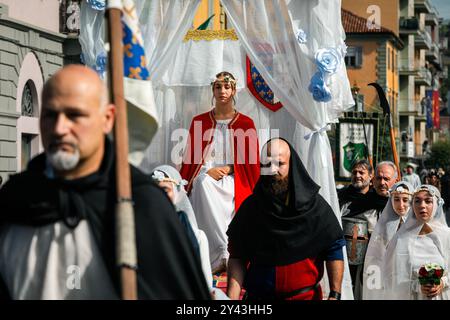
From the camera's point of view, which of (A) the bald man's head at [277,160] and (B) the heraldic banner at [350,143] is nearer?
(A) the bald man's head at [277,160]

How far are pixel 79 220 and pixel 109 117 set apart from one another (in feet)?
1.17

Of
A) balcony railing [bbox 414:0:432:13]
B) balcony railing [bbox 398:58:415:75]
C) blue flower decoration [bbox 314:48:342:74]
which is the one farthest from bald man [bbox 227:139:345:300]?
balcony railing [bbox 398:58:415:75]

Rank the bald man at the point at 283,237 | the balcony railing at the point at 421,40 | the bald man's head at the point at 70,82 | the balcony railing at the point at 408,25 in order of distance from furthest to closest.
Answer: the balcony railing at the point at 421,40, the balcony railing at the point at 408,25, the bald man at the point at 283,237, the bald man's head at the point at 70,82

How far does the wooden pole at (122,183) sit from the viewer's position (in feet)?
12.4

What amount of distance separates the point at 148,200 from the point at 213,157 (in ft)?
26.2

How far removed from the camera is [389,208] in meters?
10.1

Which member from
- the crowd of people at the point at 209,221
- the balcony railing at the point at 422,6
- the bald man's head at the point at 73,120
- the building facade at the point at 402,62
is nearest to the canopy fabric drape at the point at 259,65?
the crowd of people at the point at 209,221

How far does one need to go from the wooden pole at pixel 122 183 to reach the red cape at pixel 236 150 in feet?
25.3

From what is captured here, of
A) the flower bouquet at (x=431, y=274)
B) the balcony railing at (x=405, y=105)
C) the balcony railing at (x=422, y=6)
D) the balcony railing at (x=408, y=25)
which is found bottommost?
the flower bouquet at (x=431, y=274)

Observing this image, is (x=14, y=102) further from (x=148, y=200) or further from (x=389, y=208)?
(x=148, y=200)

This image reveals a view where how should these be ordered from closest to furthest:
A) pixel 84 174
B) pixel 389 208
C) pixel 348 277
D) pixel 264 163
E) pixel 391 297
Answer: pixel 84 174, pixel 264 163, pixel 391 297, pixel 348 277, pixel 389 208

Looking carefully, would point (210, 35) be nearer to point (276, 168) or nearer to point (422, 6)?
point (276, 168)

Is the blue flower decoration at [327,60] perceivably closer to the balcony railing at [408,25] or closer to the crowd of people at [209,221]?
the crowd of people at [209,221]

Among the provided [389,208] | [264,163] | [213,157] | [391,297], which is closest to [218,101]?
[213,157]
